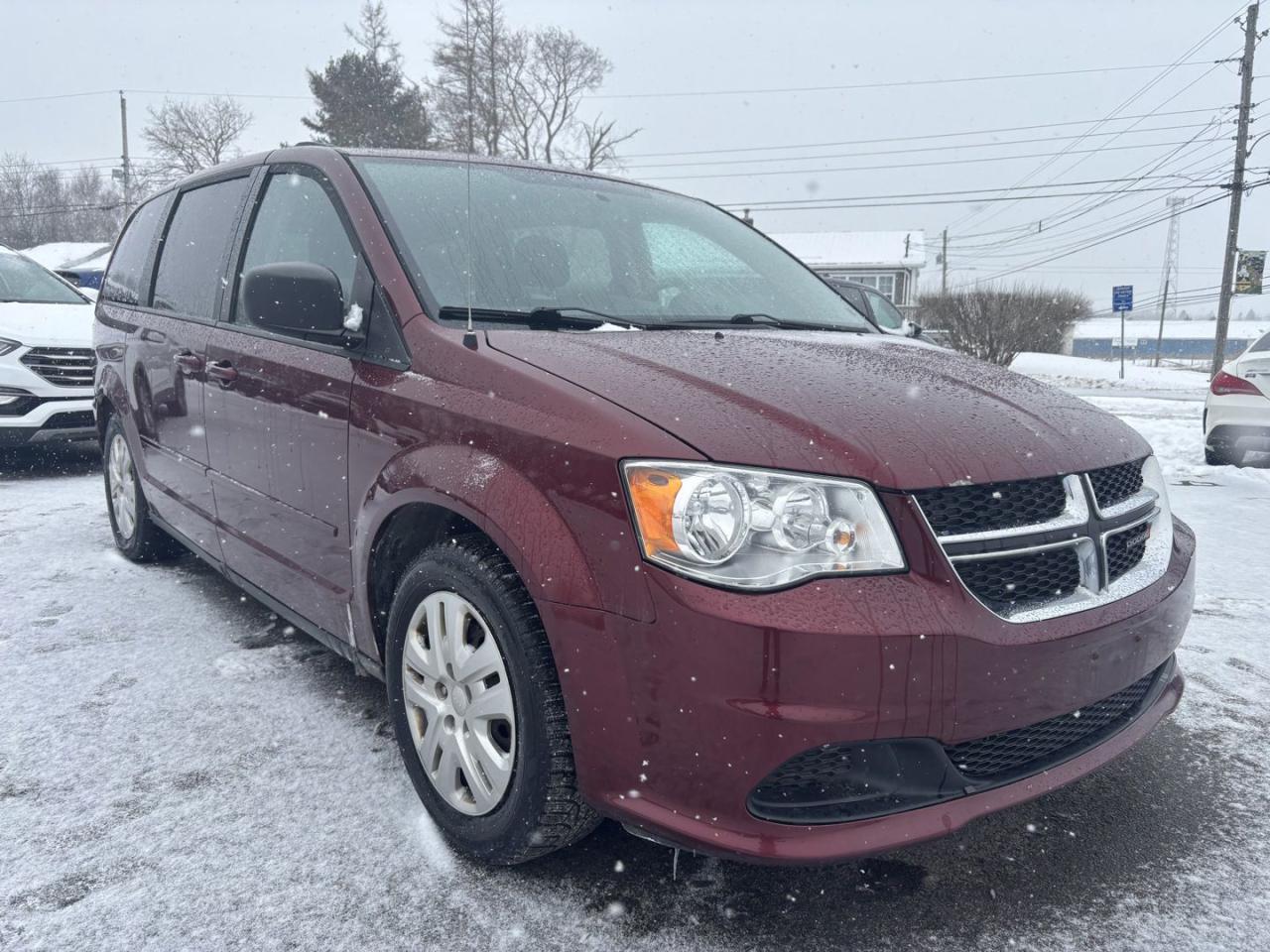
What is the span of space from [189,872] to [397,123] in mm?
40550

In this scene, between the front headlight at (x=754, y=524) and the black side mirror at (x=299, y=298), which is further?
the black side mirror at (x=299, y=298)

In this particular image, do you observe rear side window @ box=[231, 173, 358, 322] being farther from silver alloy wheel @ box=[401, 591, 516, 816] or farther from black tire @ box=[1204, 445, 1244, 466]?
black tire @ box=[1204, 445, 1244, 466]

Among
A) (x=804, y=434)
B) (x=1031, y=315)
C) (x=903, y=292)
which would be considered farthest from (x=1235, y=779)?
(x=903, y=292)

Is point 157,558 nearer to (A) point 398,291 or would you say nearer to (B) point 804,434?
(A) point 398,291

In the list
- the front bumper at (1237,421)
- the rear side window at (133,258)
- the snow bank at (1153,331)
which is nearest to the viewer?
the rear side window at (133,258)

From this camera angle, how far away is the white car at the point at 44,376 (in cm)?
634

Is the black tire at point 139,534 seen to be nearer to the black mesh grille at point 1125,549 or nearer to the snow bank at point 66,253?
the black mesh grille at point 1125,549

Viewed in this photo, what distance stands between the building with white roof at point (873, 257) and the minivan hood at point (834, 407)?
46.4m

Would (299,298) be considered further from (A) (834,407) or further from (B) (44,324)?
(B) (44,324)

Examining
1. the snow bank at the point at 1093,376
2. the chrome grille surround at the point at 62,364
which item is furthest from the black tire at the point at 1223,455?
the snow bank at the point at 1093,376

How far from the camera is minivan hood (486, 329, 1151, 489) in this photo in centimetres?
174

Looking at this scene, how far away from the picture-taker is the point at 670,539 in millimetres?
1658

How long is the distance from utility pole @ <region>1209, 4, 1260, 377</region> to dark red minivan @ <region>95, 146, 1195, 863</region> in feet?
74.4

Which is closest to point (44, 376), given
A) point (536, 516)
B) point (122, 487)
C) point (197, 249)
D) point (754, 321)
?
point (122, 487)
